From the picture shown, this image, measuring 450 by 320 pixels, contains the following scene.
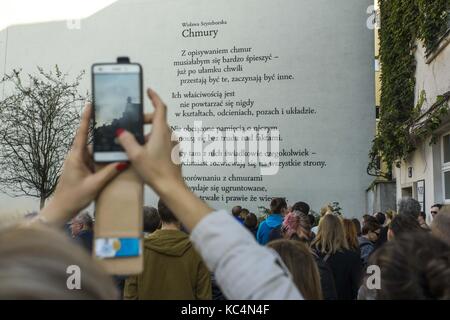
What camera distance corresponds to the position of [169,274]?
3.27m

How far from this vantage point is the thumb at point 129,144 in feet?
3.82

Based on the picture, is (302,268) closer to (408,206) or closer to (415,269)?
(415,269)

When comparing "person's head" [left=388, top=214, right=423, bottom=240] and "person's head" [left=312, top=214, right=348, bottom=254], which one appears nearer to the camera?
"person's head" [left=388, top=214, right=423, bottom=240]

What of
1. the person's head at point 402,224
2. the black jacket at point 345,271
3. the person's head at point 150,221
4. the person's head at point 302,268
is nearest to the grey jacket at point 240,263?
the person's head at point 302,268

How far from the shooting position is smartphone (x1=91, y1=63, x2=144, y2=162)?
4.13ft

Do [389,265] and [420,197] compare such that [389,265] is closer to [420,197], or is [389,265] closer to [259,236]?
[259,236]

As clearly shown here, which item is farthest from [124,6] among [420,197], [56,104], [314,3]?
[420,197]

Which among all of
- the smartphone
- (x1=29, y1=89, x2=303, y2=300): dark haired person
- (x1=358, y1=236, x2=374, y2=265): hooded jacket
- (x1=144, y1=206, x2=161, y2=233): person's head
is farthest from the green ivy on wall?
(x1=29, y1=89, x2=303, y2=300): dark haired person

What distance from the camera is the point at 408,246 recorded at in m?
1.34

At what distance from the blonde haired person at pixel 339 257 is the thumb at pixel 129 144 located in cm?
330

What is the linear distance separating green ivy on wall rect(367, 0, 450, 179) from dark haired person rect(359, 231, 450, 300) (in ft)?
26.1

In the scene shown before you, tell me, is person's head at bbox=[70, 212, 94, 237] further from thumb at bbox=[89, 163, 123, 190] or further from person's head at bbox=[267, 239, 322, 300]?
thumb at bbox=[89, 163, 123, 190]

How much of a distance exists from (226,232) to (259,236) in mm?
5519

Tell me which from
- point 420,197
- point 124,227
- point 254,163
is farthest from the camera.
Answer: point 254,163
